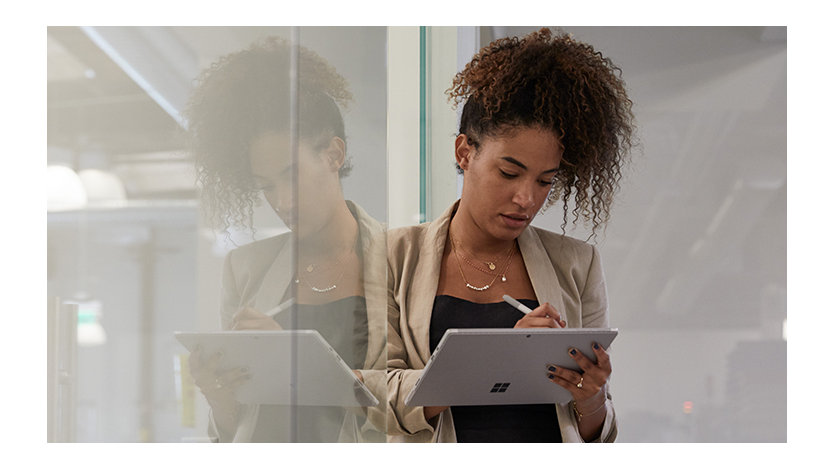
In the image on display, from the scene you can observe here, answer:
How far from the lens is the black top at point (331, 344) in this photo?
0.49 metres

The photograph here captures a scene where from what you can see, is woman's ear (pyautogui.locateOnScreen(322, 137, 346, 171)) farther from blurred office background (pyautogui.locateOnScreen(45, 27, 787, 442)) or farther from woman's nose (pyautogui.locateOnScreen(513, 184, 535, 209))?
woman's nose (pyautogui.locateOnScreen(513, 184, 535, 209))

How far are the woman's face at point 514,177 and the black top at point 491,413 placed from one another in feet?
0.54

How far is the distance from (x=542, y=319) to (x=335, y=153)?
2.29 ft

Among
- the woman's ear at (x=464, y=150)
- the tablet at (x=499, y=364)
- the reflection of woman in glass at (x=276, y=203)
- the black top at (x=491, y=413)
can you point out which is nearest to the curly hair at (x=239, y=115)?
the reflection of woman in glass at (x=276, y=203)

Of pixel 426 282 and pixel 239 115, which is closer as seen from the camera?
pixel 239 115

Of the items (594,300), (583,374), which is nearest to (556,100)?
(594,300)

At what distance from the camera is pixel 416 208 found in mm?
1987

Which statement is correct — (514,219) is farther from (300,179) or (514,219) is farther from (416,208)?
(300,179)

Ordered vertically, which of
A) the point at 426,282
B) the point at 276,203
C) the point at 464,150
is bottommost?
the point at 426,282

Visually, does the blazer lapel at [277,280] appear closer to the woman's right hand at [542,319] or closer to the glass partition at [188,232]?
the glass partition at [188,232]

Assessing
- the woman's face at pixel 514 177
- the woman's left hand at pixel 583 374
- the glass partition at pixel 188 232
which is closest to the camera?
the glass partition at pixel 188 232

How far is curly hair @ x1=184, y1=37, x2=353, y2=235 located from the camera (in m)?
0.42
